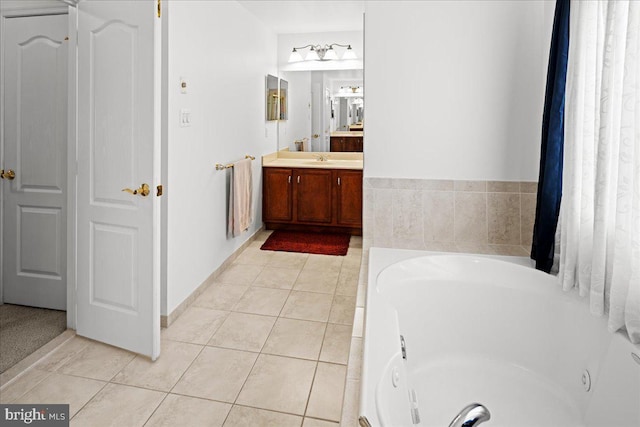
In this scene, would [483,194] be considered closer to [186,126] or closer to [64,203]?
[186,126]

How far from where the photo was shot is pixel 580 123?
1730 millimetres

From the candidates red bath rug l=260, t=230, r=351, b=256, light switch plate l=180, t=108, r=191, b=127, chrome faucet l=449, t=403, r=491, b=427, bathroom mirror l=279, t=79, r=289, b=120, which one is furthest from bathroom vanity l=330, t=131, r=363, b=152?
chrome faucet l=449, t=403, r=491, b=427

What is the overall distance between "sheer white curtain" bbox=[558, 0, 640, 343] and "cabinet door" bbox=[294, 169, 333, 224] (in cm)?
306

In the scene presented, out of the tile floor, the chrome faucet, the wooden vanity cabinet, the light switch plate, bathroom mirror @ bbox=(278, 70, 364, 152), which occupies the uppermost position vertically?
bathroom mirror @ bbox=(278, 70, 364, 152)

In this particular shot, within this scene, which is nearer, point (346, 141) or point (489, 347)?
point (489, 347)

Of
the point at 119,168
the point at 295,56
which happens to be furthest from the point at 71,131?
the point at 295,56

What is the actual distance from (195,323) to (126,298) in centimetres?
53

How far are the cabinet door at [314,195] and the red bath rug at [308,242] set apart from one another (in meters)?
0.19

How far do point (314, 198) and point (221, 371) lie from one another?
9.39ft

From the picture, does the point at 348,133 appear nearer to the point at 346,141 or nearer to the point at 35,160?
the point at 346,141

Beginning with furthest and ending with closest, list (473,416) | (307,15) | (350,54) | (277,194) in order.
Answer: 1. (350,54)
2. (277,194)
3. (307,15)
4. (473,416)

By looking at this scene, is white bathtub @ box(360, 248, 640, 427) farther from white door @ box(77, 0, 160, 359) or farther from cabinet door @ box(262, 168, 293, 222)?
cabinet door @ box(262, 168, 293, 222)

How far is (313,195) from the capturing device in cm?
479

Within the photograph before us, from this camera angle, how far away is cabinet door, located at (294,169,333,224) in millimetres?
4750
